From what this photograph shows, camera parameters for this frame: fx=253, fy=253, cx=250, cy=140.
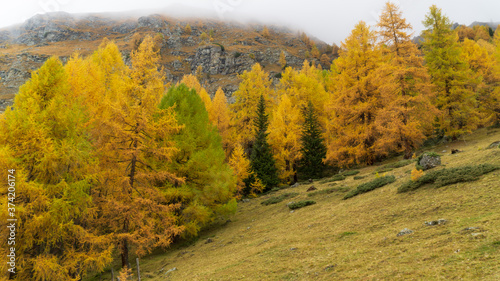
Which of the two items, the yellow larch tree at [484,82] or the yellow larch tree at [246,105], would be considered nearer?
the yellow larch tree at [484,82]

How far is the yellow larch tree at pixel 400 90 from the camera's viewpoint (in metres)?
20.5

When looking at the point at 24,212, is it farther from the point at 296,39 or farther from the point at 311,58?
the point at 296,39

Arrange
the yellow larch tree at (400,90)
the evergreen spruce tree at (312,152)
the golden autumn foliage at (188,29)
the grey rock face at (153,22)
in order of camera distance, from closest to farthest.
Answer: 1. the yellow larch tree at (400,90)
2. the evergreen spruce tree at (312,152)
3. the golden autumn foliage at (188,29)
4. the grey rock face at (153,22)

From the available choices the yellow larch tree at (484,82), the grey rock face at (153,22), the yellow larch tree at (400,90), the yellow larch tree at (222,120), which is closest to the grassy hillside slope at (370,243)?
the yellow larch tree at (400,90)

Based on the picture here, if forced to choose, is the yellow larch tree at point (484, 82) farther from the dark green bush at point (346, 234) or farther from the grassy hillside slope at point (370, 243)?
the dark green bush at point (346, 234)

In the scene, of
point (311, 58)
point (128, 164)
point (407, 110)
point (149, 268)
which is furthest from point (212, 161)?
point (311, 58)

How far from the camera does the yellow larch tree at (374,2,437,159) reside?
2048 centimetres

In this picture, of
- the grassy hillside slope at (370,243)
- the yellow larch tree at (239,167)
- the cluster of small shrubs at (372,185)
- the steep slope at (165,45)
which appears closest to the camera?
the grassy hillside slope at (370,243)

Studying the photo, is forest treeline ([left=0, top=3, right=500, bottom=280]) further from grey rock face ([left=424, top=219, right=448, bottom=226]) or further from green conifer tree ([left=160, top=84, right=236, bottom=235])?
grey rock face ([left=424, top=219, right=448, bottom=226])

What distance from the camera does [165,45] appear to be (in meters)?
124

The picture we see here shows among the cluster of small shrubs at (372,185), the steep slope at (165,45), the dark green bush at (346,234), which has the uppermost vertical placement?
the steep slope at (165,45)

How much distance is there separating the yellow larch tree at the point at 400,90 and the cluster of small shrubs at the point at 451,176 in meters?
10.4

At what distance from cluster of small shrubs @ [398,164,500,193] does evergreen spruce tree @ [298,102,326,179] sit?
17.2 meters

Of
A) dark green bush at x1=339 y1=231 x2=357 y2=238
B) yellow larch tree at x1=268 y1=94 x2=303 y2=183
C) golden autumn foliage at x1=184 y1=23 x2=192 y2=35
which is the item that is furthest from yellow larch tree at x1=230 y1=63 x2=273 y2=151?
golden autumn foliage at x1=184 y1=23 x2=192 y2=35
